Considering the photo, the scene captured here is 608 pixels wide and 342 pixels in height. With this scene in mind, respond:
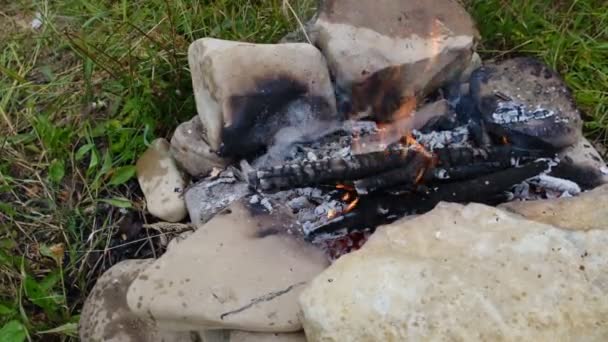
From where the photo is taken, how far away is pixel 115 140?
243 centimetres

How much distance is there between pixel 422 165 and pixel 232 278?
678 mm

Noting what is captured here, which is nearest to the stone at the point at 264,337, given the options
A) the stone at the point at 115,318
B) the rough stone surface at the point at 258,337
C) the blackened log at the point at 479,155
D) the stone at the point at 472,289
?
the rough stone surface at the point at 258,337

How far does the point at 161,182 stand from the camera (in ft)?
7.46

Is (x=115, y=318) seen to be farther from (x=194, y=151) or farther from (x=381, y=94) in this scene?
(x=381, y=94)

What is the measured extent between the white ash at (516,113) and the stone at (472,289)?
1.85 feet

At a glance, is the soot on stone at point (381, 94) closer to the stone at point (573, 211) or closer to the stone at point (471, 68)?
the stone at point (471, 68)

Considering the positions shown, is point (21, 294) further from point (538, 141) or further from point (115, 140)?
point (538, 141)

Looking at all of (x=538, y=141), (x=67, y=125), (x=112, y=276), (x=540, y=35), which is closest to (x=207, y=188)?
(x=112, y=276)

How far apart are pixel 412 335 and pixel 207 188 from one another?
Result: 932mm

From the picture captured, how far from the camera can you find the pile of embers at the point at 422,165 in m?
2.01

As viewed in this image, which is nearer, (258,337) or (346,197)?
(258,337)

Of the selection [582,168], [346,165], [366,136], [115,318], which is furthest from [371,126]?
[115,318]

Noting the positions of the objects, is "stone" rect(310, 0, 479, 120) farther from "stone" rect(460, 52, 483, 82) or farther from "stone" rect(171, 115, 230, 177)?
"stone" rect(171, 115, 230, 177)

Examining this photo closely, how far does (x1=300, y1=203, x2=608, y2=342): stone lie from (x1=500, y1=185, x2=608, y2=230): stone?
0.34 ft
